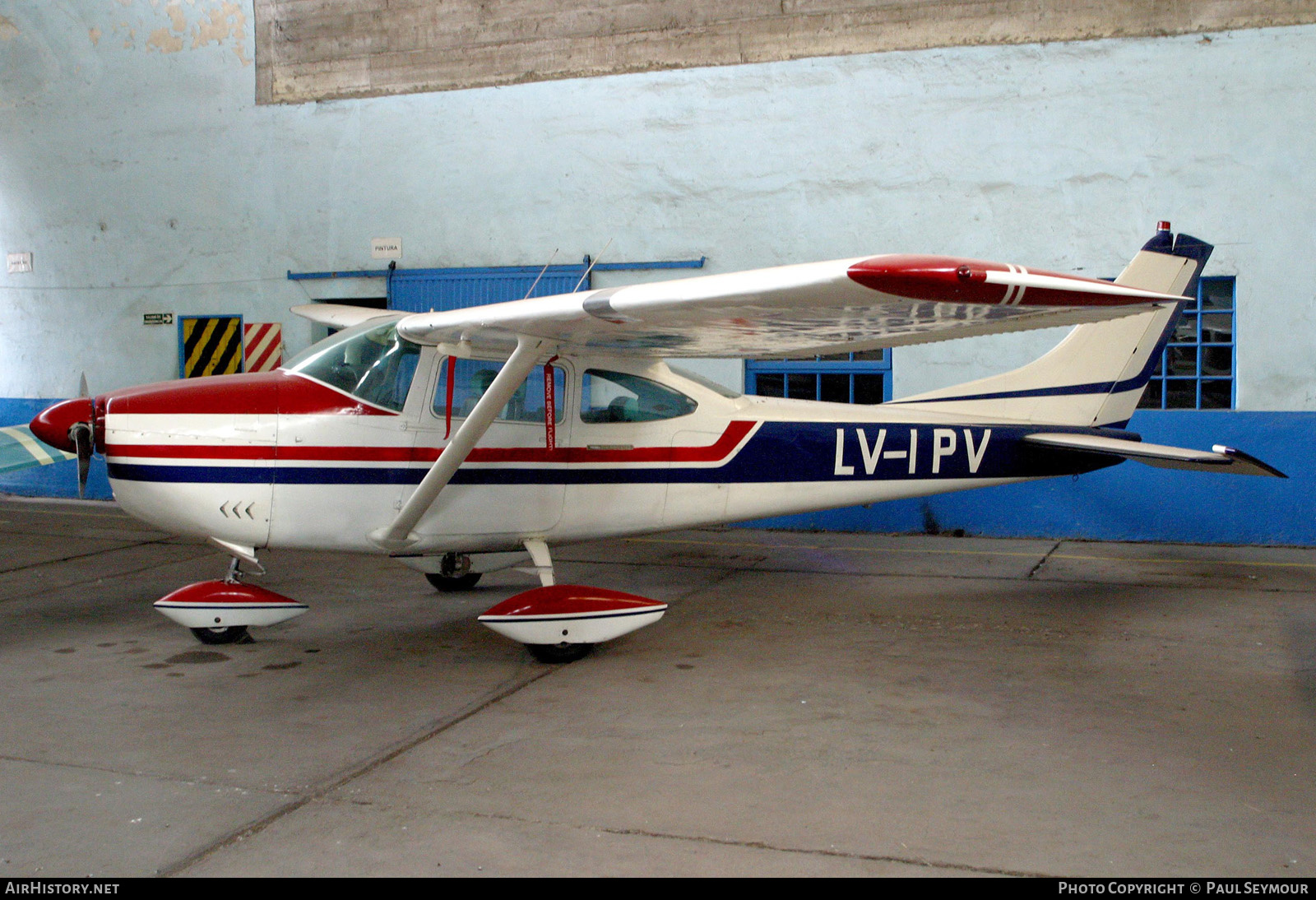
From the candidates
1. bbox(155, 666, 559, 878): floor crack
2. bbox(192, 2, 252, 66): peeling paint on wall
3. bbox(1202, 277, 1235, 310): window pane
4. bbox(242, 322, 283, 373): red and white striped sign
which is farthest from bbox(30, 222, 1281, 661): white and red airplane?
bbox(192, 2, 252, 66): peeling paint on wall

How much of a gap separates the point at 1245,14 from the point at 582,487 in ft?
22.5

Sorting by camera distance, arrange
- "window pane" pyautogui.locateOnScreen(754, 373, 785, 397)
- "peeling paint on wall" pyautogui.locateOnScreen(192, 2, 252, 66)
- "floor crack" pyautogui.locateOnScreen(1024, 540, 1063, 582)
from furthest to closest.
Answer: "peeling paint on wall" pyautogui.locateOnScreen(192, 2, 252, 66), "window pane" pyautogui.locateOnScreen(754, 373, 785, 397), "floor crack" pyautogui.locateOnScreen(1024, 540, 1063, 582)

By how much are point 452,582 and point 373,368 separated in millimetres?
2029

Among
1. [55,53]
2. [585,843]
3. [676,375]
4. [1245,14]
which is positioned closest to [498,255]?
[676,375]

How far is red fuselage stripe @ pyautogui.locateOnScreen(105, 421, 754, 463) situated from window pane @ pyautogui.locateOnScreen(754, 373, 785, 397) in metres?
3.78

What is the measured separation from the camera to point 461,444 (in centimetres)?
518

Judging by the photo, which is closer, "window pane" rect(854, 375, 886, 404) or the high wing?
the high wing

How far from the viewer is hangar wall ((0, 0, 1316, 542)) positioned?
8570mm

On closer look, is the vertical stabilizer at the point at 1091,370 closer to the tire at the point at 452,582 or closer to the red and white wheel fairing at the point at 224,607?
the tire at the point at 452,582

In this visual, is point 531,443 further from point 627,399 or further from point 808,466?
point 808,466

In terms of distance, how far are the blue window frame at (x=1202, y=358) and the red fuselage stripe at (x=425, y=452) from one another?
467 centimetres

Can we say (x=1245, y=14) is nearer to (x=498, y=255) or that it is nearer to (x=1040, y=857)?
(x=498, y=255)

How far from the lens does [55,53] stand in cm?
1181

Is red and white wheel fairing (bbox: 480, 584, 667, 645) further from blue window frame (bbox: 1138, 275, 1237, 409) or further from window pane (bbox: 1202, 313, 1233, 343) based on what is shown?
window pane (bbox: 1202, 313, 1233, 343)
